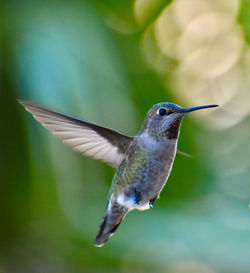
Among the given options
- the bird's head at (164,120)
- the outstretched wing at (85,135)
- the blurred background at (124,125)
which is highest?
the bird's head at (164,120)

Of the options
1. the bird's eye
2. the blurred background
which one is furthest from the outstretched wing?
the blurred background

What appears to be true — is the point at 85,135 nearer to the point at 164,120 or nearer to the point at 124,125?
the point at 164,120

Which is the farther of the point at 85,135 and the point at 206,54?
the point at 206,54

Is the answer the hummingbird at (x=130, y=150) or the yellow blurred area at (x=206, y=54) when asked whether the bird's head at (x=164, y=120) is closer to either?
the hummingbird at (x=130, y=150)

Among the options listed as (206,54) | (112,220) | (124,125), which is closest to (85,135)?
(112,220)

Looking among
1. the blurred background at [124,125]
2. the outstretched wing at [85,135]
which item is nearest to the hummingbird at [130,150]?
the outstretched wing at [85,135]

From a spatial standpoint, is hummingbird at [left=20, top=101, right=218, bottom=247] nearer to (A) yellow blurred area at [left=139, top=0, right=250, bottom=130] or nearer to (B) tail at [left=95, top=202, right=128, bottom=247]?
(B) tail at [left=95, top=202, right=128, bottom=247]
